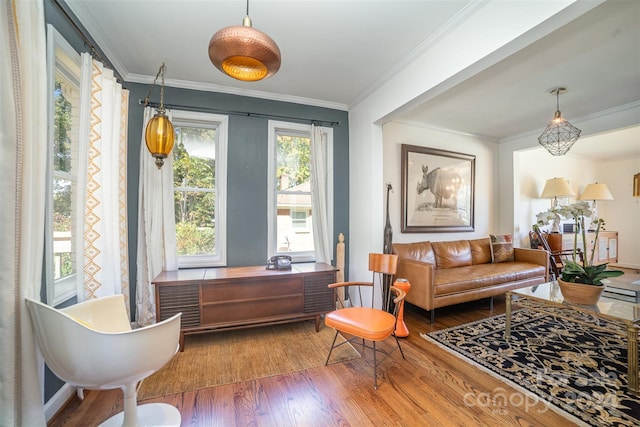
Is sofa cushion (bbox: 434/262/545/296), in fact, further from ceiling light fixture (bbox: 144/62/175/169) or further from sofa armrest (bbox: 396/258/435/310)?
ceiling light fixture (bbox: 144/62/175/169)

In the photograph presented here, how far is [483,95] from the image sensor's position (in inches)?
122

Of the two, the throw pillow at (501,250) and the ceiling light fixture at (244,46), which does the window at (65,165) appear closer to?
the ceiling light fixture at (244,46)

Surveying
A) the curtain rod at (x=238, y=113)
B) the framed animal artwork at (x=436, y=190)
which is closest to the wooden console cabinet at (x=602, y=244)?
the framed animal artwork at (x=436, y=190)

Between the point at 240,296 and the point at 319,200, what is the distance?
1431mm

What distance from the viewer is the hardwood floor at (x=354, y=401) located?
5.07 ft

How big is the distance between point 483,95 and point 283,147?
2528 millimetres

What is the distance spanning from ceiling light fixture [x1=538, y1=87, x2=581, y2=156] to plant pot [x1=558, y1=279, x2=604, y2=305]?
193 cm

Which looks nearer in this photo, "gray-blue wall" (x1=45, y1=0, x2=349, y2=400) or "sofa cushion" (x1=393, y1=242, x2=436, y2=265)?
"gray-blue wall" (x1=45, y1=0, x2=349, y2=400)

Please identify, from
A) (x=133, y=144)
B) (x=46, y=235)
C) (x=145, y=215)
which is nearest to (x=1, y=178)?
(x=46, y=235)

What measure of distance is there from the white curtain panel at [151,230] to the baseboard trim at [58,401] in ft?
2.82

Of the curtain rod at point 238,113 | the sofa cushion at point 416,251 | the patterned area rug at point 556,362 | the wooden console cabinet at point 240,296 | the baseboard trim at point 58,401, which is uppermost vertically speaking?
the curtain rod at point 238,113

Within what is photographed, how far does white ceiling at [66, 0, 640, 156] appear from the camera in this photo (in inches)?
72.5

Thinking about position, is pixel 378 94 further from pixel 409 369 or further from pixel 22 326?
pixel 22 326

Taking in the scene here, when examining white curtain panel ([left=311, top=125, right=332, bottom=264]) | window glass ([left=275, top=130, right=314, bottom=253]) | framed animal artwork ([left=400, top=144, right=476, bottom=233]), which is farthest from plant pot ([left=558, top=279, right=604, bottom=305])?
window glass ([left=275, top=130, right=314, bottom=253])
